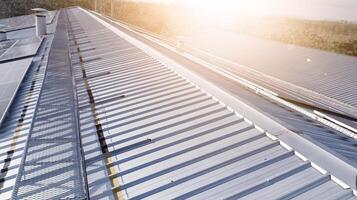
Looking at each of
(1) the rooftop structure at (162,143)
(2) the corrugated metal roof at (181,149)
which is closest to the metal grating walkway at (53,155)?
(1) the rooftop structure at (162,143)

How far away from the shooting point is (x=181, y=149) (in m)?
6.71

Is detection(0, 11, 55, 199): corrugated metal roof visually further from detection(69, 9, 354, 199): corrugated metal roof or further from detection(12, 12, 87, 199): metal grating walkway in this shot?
detection(69, 9, 354, 199): corrugated metal roof

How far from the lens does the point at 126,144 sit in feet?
23.6

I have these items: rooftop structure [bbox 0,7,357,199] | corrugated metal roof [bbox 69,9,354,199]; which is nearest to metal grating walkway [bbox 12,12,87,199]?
rooftop structure [bbox 0,7,357,199]

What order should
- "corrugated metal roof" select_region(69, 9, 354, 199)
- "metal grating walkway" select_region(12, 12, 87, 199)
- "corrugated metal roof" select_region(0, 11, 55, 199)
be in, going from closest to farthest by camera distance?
"corrugated metal roof" select_region(69, 9, 354, 199)
"metal grating walkway" select_region(12, 12, 87, 199)
"corrugated metal roof" select_region(0, 11, 55, 199)

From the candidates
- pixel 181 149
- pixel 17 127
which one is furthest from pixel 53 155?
pixel 17 127

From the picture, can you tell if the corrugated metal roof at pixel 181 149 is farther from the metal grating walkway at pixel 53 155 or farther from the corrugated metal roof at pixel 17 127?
the corrugated metal roof at pixel 17 127

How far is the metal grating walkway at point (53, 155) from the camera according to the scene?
5574 mm

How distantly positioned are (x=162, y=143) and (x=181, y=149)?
1.53 ft

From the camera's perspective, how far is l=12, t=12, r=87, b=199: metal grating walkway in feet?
18.3

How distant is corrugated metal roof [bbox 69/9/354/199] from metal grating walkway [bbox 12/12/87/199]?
281 millimetres

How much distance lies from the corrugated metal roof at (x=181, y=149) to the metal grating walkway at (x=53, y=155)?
0.28 meters

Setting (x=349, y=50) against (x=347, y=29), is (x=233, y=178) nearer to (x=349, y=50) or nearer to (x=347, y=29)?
(x=349, y=50)

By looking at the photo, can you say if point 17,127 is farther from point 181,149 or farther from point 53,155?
point 181,149
